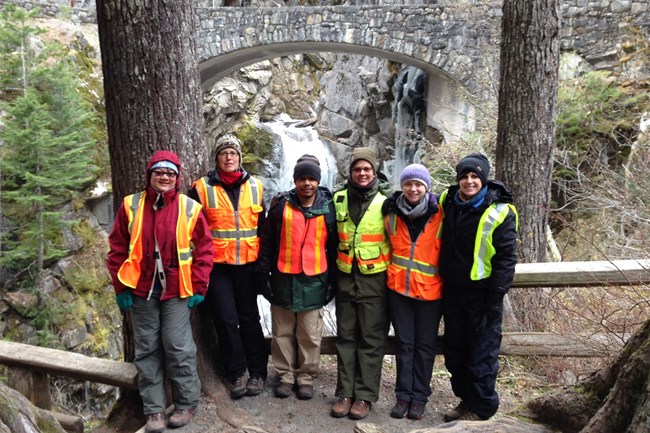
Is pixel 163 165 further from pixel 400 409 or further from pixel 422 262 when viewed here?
pixel 400 409

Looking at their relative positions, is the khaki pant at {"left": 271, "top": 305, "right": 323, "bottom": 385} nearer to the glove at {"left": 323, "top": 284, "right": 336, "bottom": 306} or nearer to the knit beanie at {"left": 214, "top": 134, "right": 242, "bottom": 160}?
the glove at {"left": 323, "top": 284, "right": 336, "bottom": 306}

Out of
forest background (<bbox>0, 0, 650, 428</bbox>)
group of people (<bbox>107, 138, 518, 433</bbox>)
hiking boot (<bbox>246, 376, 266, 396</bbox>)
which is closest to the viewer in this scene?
group of people (<bbox>107, 138, 518, 433</bbox>)

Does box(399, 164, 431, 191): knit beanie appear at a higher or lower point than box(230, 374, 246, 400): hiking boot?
higher

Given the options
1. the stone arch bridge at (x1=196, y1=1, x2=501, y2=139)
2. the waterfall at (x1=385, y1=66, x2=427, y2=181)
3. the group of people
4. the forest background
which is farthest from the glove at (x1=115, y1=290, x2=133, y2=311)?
the waterfall at (x1=385, y1=66, x2=427, y2=181)

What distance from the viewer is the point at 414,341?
340cm

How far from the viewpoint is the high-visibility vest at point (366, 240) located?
3.34 metres

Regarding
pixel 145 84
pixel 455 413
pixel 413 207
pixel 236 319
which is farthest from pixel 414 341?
pixel 145 84

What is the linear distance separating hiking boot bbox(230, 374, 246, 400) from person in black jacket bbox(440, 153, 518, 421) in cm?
137

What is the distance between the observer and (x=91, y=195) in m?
12.7

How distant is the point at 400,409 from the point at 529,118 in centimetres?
296

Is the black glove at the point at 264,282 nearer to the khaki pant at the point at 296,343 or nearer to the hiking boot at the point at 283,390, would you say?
→ the khaki pant at the point at 296,343

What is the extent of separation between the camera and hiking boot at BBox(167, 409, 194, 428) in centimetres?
321

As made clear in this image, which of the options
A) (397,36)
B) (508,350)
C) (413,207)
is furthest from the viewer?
(397,36)

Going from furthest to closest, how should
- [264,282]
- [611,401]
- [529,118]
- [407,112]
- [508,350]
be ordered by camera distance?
[407,112], [529,118], [508,350], [264,282], [611,401]
